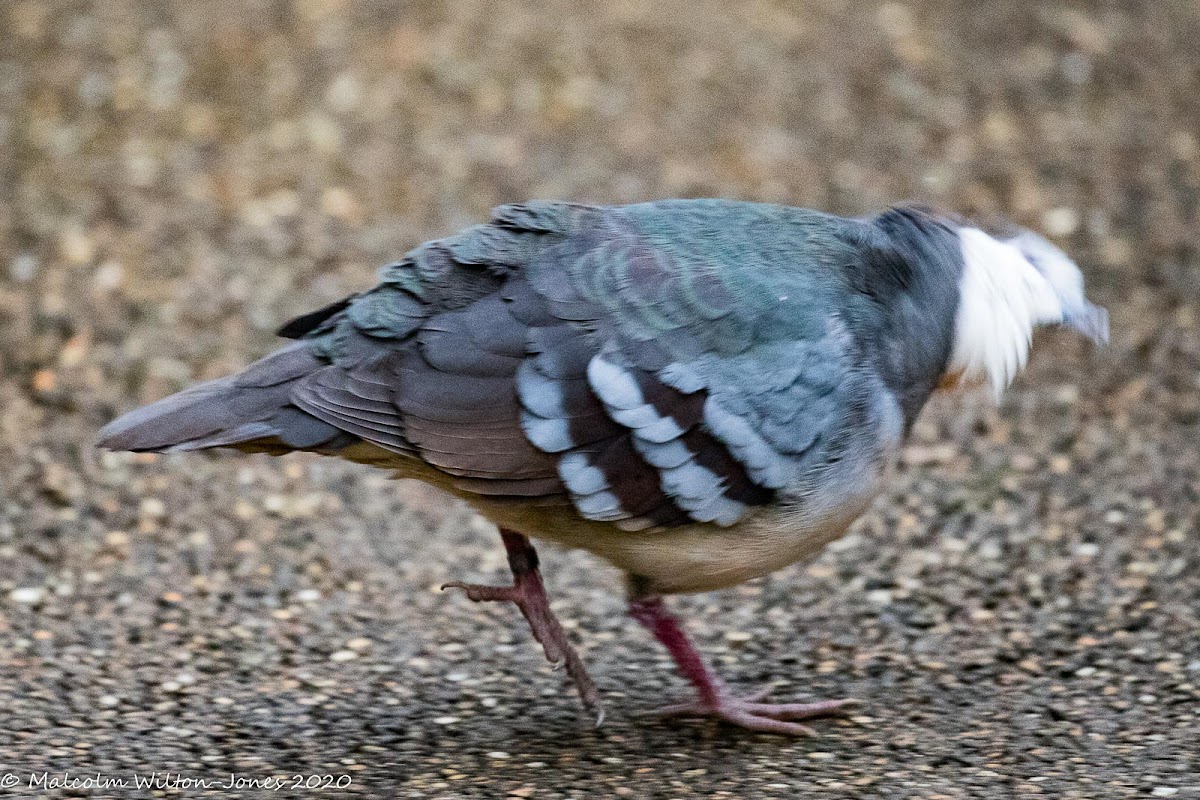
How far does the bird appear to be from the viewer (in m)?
3.93

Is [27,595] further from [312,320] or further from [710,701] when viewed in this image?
[710,701]

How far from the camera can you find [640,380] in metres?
3.91

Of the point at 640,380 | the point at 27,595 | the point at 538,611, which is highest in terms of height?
the point at 640,380

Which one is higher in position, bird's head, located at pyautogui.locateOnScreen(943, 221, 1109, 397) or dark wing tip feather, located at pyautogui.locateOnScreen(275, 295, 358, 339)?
bird's head, located at pyautogui.locateOnScreen(943, 221, 1109, 397)

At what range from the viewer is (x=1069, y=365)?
21.6ft

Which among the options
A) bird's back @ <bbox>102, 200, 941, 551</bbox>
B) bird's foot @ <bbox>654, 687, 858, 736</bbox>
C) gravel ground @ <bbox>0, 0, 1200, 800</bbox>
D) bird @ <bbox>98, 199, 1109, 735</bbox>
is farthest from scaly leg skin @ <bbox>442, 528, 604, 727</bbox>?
bird's back @ <bbox>102, 200, 941, 551</bbox>

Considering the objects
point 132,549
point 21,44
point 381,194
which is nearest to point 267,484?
point 132,549

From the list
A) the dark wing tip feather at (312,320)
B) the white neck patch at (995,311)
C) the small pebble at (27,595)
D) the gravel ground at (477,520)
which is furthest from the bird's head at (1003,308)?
the small pebble at (27,595)

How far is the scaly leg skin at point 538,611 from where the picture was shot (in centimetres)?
431

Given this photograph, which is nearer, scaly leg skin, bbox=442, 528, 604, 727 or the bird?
the bird

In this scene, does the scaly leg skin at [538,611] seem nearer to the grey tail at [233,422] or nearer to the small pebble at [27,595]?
the grey tail at [233,422]

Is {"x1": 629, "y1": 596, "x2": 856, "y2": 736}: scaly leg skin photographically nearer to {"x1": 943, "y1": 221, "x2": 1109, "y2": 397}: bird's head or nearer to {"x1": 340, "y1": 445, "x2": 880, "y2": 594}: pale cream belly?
{"x1": 340, "y1": 445, "x2": 880, "y2": 594}: pale cream belly

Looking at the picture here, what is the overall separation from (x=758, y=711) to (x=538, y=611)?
2.55 feet

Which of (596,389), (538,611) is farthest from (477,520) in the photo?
(596,389)
